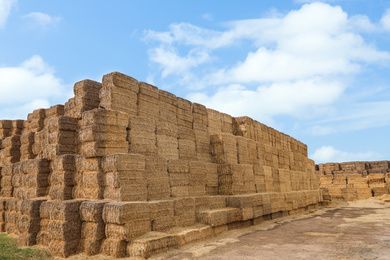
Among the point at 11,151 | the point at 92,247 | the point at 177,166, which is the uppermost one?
the point at 11,151

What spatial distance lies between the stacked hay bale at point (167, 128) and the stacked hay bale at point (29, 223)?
424cm

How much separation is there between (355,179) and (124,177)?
2672 cm

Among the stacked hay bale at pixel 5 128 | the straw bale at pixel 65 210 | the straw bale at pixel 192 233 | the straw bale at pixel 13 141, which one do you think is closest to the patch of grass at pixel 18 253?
the straw bale at pixel 65 210

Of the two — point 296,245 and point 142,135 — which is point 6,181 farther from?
point 296,245

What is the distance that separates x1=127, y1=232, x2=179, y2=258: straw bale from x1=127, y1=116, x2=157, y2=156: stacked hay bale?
290cm

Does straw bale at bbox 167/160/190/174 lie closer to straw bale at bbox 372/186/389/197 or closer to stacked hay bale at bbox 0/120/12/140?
stacked hay bale at bbox 0/120/12/140

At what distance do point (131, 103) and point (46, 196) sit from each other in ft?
14.3

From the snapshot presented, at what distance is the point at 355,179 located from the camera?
1147 inches

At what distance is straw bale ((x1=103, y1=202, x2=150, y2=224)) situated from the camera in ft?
25.3

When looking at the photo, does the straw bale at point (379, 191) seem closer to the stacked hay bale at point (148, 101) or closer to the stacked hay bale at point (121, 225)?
the stacked hay bale at point (148, 101)

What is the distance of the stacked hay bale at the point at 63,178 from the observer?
9547mm

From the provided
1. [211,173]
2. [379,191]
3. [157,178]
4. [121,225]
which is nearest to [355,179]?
[379,191]

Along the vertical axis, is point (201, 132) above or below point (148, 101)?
below

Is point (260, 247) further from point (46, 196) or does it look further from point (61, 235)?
point (46, 196)
